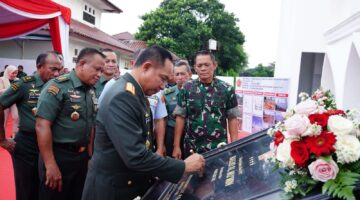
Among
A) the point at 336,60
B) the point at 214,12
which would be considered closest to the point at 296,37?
the point at 336,60

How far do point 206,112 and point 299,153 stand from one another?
1.94m

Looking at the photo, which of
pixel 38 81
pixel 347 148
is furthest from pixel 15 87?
pixel 347 148

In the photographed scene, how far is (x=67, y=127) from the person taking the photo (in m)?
2.54

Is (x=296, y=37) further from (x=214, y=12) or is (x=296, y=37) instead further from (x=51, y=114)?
(x=214, y=12)

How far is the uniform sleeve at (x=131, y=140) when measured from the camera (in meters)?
1.51

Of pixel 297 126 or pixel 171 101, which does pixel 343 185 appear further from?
pixel 171 101

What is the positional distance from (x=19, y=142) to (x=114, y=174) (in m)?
1.67

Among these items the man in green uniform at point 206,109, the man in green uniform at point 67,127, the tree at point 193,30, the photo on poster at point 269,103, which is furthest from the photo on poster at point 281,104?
the tree at point 193,30

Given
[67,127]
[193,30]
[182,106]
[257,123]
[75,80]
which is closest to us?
[67,127]

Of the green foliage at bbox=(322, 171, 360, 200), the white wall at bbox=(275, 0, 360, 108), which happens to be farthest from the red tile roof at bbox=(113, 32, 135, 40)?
the green foliage at bbox=(322, 171, 360, 200)

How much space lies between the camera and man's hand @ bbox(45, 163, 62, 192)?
2.43m

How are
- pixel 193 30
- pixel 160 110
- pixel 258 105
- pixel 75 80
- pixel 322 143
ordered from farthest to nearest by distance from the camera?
pixel 193 30
pixel 258 105
pixel 160 110
pixel 75 80
pixel 322 143

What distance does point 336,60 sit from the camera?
22.8ft

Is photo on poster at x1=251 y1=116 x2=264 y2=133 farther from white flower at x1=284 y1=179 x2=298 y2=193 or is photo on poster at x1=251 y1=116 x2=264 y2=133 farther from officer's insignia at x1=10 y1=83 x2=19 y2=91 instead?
white flower at x1=284 y1=179 x2=298 y2=193
